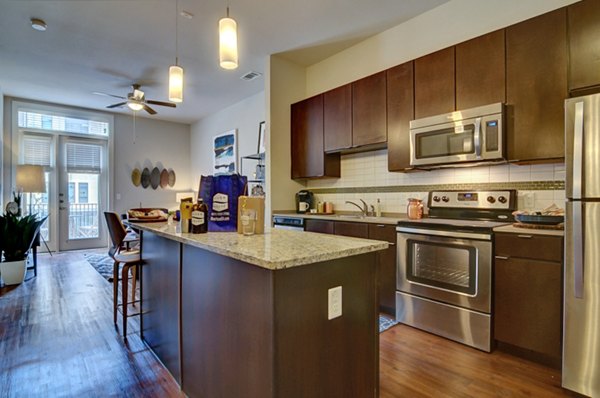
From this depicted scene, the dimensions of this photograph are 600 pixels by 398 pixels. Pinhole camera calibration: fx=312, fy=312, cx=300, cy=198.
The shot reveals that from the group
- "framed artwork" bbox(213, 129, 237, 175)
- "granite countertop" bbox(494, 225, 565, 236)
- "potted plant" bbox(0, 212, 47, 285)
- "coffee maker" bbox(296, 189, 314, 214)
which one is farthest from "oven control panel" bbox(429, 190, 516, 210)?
"potted plant" bbox(0, 212, 47, 285)

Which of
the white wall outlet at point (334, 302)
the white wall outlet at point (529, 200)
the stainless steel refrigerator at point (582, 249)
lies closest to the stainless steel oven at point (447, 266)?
the stainless steel refrigerator at point (582, 249)

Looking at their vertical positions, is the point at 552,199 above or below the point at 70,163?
below

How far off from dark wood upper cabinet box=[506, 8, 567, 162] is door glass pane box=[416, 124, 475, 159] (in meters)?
0.28

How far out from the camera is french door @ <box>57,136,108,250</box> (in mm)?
6367

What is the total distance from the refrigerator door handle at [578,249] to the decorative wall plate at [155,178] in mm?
7477

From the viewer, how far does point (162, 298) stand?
81.1 inches

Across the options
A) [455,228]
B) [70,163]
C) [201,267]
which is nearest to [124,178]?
[70,163]

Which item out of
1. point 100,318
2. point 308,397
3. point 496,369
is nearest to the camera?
point 308,397

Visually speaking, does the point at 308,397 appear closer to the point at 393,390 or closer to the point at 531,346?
the point at 393,390

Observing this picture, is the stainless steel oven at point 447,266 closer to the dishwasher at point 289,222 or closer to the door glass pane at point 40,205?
the dishwasher at point 289,222

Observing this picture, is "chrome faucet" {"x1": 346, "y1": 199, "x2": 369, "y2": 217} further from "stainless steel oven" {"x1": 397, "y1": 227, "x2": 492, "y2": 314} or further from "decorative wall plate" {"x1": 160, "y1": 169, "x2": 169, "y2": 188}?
"decorative wall plate" {"x1": 160, "y1": 169, "x2": 169, "y2": 188}

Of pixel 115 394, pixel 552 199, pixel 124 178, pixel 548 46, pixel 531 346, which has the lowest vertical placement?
pixel 115 394

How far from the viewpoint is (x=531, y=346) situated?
6.79 feet

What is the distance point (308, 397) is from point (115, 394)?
4.29ft
